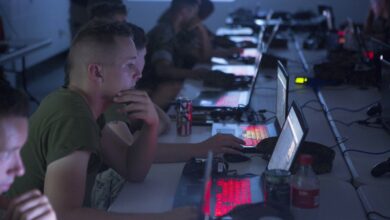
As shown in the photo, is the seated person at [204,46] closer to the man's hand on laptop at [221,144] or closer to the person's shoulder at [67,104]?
the man's hand on laptop at [221,144]

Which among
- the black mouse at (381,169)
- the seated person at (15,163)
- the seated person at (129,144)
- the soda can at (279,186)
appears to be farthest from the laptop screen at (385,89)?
the seated person at (15,163)


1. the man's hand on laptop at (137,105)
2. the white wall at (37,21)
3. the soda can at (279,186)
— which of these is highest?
the man's hand on laptop at (137,105)

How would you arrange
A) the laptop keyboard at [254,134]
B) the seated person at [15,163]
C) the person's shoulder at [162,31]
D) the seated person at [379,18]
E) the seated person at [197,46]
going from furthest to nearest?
the seated person at [379,18] → the seated person at [197,46] → the person's shoulder at [162,31] → the laptop keyboard at [254,134] → the seated person at [15,163]

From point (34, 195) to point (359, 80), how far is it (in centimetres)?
260

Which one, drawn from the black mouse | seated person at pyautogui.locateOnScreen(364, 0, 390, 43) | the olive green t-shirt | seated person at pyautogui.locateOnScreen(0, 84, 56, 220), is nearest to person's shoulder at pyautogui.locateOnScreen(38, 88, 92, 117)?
the olive green t-shirt

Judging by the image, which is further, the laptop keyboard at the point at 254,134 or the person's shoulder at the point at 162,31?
the person's shoulder at the point at 162,31

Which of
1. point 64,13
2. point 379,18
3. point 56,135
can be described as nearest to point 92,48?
point 56,135

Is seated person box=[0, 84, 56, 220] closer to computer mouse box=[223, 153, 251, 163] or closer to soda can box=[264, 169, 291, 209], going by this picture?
soda can box=[264, 169, 291, 209]

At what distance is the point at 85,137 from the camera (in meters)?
1.51

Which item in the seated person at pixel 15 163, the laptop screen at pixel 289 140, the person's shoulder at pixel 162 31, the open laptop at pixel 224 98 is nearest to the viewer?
the seated person at pixel 15 163

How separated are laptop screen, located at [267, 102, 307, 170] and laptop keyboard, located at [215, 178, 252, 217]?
0.12 meters

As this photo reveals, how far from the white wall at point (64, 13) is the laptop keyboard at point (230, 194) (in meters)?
4.79

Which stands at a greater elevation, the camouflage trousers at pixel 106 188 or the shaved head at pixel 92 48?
the shaved head at pixel 92 48

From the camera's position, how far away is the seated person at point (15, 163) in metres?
1.12
